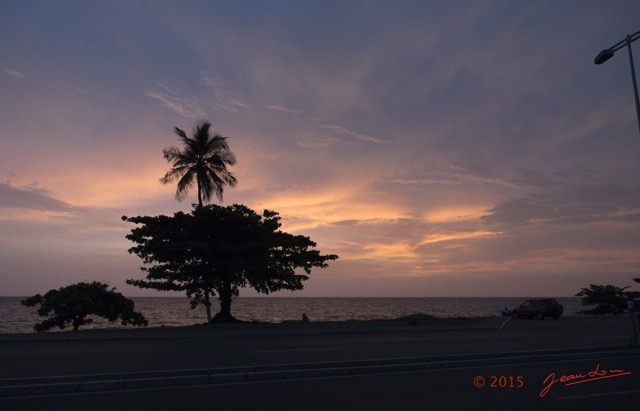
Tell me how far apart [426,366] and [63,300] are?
28.9 m

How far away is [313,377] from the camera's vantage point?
422 inches

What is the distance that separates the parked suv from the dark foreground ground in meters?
19.1

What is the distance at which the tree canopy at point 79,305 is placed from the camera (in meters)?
32.5

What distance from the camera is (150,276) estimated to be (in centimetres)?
3055

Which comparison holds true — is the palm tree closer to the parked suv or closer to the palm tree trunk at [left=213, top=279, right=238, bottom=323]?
the palm tree trunk at [left=213, top=279, right=238, bottom=323]

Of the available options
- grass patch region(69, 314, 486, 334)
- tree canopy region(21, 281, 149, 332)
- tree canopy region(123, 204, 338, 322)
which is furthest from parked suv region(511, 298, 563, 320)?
tree canopy region(21, 281, 149, 332)

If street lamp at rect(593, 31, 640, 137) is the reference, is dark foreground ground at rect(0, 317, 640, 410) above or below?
below

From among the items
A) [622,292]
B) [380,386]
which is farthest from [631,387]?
[622,292]

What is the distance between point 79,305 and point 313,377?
27.1 metres

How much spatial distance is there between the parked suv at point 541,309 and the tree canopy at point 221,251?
1656 cm

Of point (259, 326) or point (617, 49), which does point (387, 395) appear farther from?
point (259, 326)

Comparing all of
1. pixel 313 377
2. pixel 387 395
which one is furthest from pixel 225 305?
pixel 387 395

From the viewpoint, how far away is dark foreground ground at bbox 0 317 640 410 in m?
8.37

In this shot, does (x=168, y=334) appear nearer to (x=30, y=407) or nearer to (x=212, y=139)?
(x=30, y=407)
